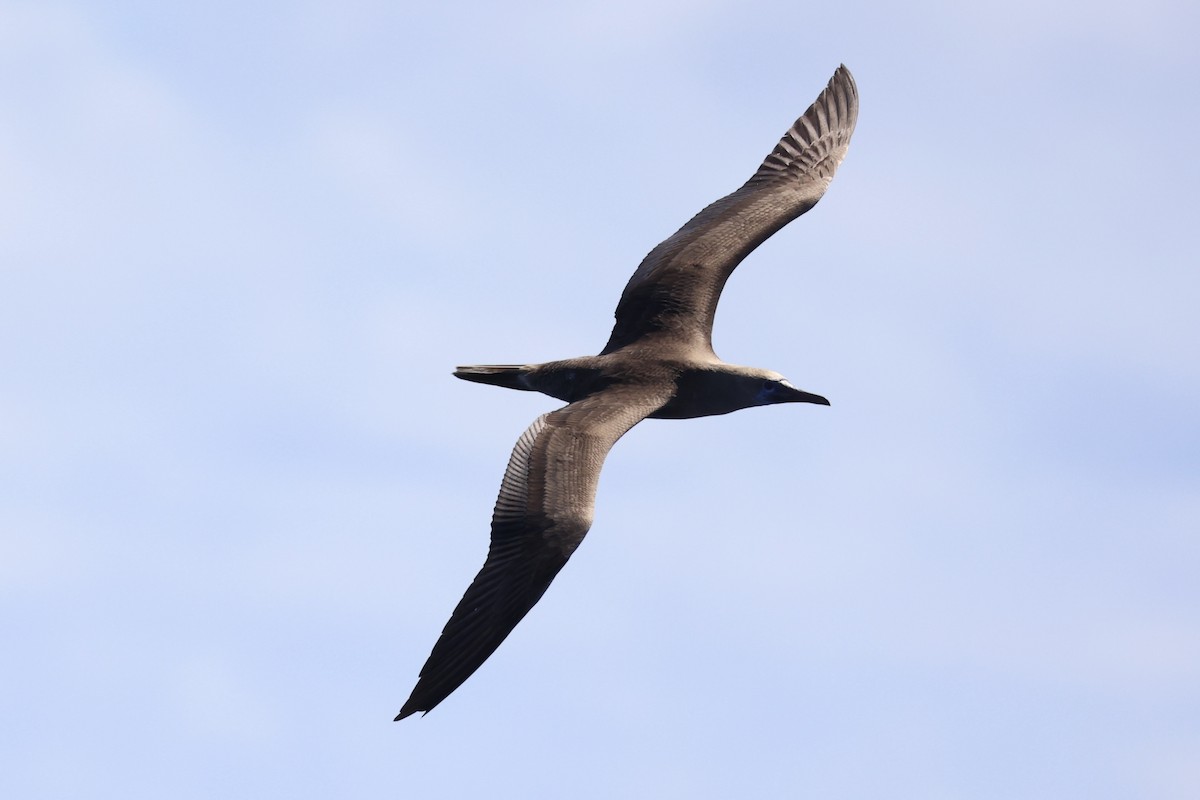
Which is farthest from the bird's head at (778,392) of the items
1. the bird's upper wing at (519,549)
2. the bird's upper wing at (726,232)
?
the bird's upper wing at (519,549)

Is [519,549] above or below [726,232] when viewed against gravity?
below

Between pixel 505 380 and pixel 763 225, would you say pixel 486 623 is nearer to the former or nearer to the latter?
pixel 505 380

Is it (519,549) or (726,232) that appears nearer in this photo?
(519,549)

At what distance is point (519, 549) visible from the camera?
50.1ft

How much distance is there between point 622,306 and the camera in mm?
18766

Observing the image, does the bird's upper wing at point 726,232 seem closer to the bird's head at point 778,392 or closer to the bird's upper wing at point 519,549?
the bird's head at point 778,392

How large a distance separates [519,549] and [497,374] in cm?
317

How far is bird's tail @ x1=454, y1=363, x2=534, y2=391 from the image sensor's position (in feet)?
59.0

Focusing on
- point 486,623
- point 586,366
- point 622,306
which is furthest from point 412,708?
point 622,306

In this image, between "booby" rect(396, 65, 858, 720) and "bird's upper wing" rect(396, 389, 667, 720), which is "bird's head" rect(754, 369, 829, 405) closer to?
"booby" rect(396, 65, 858, 720)

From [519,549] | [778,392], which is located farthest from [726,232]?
[519,549]

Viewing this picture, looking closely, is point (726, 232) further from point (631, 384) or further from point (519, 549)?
point (519, 549)

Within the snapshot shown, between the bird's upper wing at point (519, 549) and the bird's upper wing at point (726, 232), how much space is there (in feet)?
9.36

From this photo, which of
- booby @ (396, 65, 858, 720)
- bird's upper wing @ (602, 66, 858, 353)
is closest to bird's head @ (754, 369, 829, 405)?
booby @ (396, 65, 858, 720)
